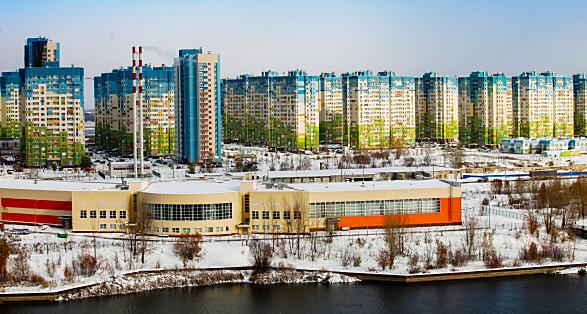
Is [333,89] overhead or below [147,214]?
overhead

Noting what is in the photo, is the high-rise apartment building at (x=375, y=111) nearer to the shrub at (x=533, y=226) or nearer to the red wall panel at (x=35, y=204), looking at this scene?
the shrub at (x=533, y=226)

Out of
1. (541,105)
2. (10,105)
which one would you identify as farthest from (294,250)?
(541,105)

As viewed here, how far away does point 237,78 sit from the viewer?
1123 inches

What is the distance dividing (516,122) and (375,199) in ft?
61.6

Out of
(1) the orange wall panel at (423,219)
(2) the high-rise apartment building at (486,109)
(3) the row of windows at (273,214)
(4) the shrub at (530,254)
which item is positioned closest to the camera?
(4) the shrub at (530,254)

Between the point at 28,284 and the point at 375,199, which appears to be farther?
the point at 375,199

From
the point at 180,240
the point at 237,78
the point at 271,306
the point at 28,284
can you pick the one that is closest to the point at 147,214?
the point at 180,240

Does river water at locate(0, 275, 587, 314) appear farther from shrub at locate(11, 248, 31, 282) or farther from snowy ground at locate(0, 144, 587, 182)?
snowy ground at locate(0, 144, 587, 182)

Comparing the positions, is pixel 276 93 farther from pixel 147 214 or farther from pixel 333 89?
pixel 147 214

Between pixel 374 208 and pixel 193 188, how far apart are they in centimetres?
257

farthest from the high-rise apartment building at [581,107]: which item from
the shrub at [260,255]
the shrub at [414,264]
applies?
the shrub at [260,255]

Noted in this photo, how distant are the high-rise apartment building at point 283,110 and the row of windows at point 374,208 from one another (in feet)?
45.5

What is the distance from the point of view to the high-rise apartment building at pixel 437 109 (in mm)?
27750

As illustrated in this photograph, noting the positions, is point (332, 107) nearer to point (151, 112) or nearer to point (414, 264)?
point (151, 112)
